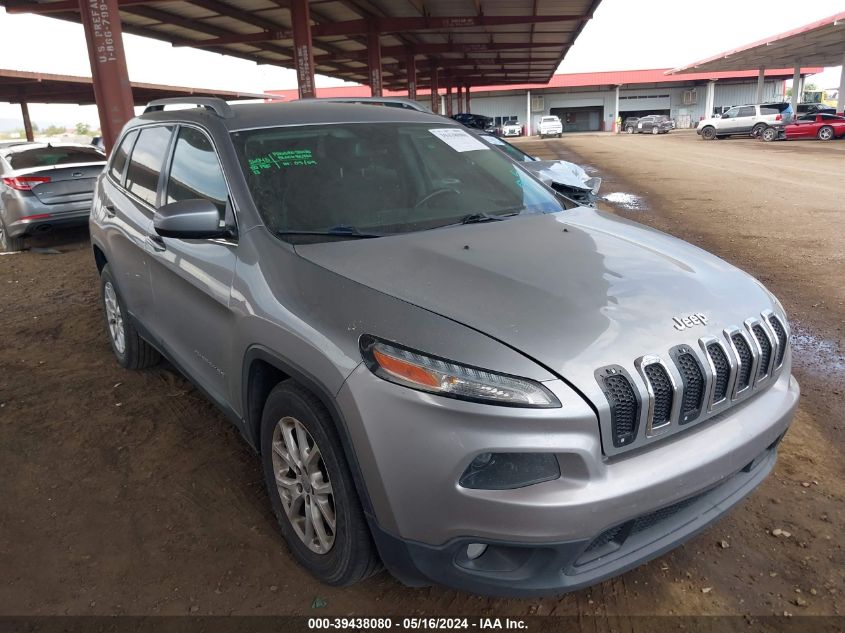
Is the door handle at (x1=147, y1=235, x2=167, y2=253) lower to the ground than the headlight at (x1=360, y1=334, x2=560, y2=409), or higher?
higher

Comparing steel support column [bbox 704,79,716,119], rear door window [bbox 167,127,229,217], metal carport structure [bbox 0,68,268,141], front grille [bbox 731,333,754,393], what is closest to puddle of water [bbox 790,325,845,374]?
front grille [bbox 731,333,754,393]

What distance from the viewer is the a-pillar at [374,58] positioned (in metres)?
20.7

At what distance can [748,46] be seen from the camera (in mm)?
34688

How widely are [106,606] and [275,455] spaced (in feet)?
2.61

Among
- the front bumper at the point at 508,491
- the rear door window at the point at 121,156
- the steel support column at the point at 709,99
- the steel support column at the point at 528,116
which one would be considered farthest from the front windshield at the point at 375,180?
the steel support column at the point at 709,99

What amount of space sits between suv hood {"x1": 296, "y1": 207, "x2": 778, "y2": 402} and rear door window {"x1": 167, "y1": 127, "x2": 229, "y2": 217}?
2.24ft

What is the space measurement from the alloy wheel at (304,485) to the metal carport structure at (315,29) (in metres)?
9.13

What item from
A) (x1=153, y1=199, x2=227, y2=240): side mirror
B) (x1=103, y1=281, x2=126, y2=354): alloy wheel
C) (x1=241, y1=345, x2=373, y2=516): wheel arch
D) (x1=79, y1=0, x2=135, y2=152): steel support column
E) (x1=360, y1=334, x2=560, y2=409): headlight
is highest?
(x1=79, y1=0, x2=135, y2=152): steel support column

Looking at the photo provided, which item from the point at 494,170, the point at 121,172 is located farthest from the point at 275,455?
the point at 121,172

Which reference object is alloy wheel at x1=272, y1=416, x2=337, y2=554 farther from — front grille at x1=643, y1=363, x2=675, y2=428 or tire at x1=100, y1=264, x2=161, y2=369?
tire at x1=100, y1=264, x2=161, y2=369

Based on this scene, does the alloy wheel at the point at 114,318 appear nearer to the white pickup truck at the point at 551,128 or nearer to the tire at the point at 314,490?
the tire at the point at 314,490

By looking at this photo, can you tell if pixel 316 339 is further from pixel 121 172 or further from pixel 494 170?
pixel 121 172

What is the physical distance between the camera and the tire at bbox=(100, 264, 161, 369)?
419 centimetres

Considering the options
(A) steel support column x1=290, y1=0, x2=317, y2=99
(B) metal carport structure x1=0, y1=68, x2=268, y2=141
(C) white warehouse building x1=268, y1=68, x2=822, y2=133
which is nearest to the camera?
(A) steel support column x1=290, y1=0, x2=317, y2=99
